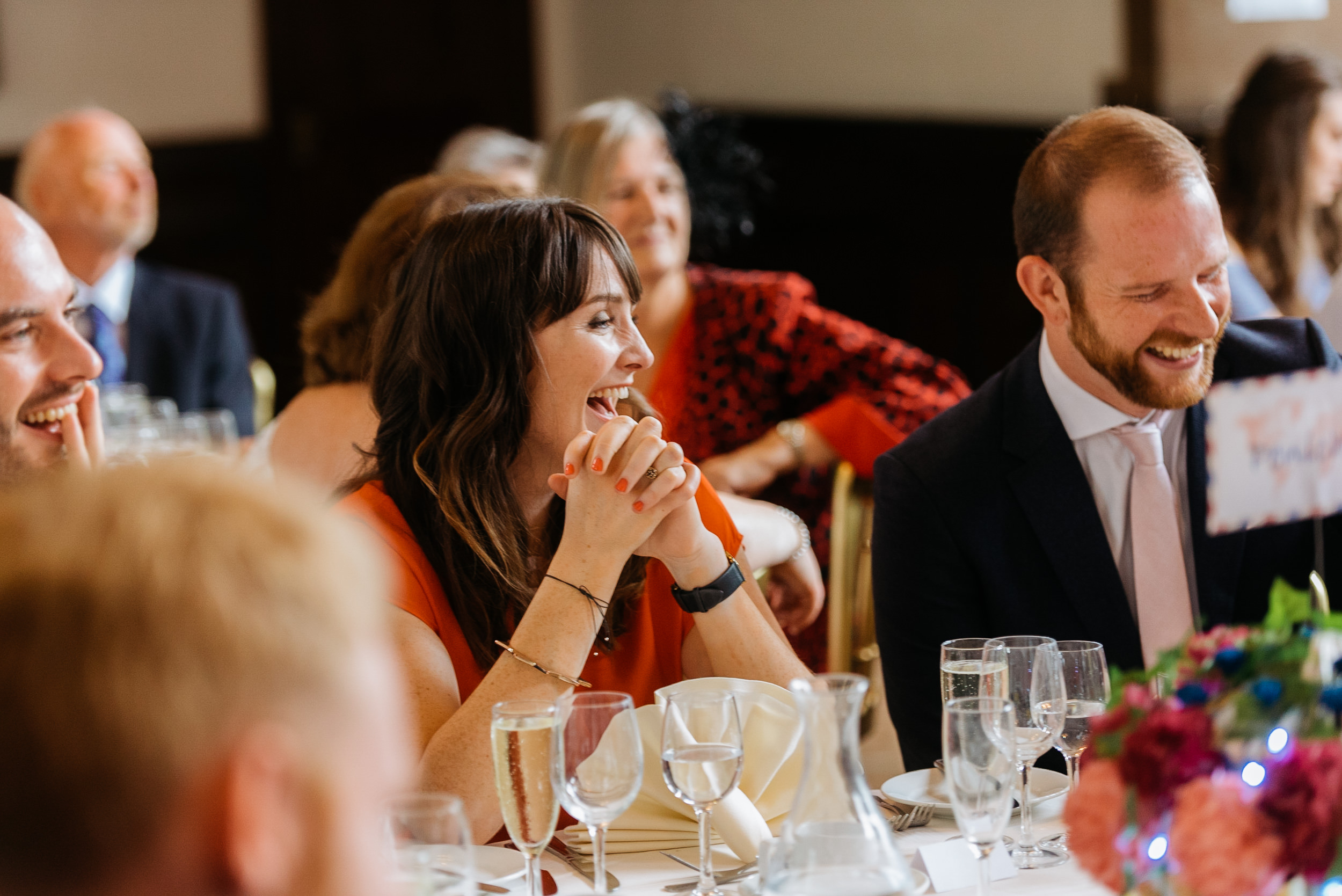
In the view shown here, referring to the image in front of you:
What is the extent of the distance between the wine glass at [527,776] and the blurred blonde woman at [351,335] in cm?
130

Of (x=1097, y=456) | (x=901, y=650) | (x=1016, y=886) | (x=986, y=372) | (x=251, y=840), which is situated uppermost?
(x=251, y=840)

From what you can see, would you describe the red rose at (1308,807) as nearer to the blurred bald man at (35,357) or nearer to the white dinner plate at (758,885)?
the white dinner plate at (758,885)

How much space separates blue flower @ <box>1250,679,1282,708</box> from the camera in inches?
39.6

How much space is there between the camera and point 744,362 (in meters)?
3.26

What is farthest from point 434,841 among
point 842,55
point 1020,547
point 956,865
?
point 842,55

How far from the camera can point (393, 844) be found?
101 centimetres

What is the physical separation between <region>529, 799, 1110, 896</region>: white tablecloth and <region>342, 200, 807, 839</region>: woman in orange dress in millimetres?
325

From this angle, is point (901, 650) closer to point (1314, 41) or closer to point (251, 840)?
point (251, 840)

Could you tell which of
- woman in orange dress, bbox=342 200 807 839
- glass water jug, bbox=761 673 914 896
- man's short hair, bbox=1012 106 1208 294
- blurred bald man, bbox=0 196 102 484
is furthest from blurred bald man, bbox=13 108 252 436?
glass water jug, bbox=761 673 914 896

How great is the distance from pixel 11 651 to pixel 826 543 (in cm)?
266

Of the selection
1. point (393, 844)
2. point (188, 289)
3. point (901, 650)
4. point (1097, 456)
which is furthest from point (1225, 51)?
point (393, 844)

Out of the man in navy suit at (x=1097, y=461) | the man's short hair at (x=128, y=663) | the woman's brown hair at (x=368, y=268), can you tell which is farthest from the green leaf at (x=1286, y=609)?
the woman's brown hair at (x=368, y=268)

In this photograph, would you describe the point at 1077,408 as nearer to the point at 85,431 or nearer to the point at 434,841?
the point at 434,841

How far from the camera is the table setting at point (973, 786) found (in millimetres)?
961
